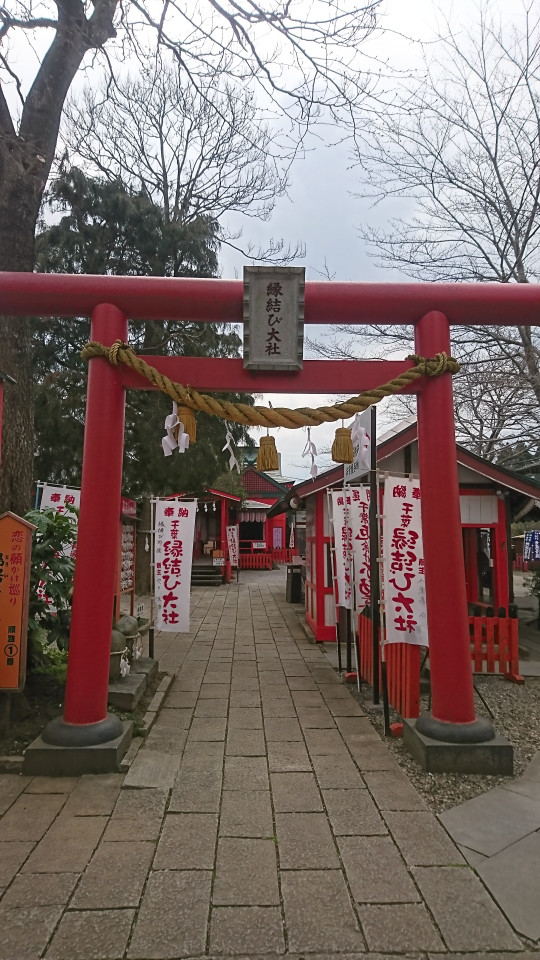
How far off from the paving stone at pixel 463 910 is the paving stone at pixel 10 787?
2.77 metres

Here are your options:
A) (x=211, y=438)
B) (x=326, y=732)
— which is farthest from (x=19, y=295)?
(x=211, y=438)

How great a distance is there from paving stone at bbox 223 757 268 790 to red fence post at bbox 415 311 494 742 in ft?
4.58

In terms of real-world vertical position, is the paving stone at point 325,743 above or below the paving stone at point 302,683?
above

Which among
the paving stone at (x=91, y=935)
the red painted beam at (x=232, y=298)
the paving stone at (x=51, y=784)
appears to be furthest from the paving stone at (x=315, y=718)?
the red painted beam at (x=232, y=298)

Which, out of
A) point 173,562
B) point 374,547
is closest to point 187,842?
point 374,547

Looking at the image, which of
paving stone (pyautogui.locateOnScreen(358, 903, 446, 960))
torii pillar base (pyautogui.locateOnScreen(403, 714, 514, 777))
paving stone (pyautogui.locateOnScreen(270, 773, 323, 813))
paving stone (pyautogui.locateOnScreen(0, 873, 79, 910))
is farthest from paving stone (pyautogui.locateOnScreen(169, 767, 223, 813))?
torii pillar base (pyautogui.locateOnScreen(403, 714, 514, 777))

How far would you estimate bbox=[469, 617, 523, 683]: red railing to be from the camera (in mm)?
7617

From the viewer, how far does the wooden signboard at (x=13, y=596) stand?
176 inches

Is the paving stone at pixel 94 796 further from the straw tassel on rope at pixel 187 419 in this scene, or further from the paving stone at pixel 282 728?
the straw tassel on rope at pixel 187 419

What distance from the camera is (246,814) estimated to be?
3.60 m

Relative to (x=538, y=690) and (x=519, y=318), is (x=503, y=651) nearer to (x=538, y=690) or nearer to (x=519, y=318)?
(x=538, y=690)

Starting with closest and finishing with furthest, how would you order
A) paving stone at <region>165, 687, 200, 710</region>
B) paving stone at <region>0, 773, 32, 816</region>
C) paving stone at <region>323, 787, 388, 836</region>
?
1. paving stone at <region>323, 787, 388, 836</region>
2. paving stone at <region>0, 773, 32, 816</region>
3. paving stone at <region>165, 687, 200, 710</region>

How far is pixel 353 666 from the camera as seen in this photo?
8062 millimetres

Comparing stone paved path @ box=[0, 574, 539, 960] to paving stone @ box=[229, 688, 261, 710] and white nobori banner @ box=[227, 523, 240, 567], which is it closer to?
paving stone @ box=[229, 688, 261, 710]
